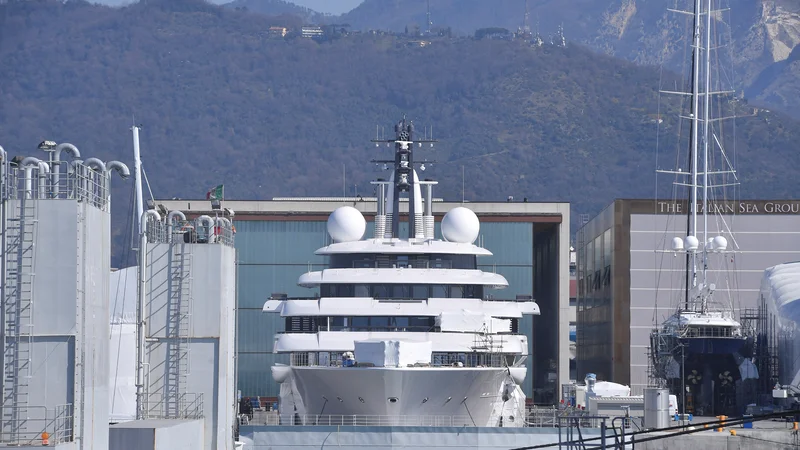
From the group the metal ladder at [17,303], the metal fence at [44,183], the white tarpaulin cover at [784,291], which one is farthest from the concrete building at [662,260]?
the metal ladder at [17,303]

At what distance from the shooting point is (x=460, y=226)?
5650 centimetres

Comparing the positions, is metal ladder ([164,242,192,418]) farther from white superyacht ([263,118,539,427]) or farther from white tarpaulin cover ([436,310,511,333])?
white tarpaulin cover ([436,310,511,333])

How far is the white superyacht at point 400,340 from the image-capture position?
1794 inches

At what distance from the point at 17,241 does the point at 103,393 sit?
123 inches

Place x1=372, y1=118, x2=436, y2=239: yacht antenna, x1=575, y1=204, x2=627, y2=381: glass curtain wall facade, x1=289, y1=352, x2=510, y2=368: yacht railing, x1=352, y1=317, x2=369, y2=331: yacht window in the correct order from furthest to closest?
x1=575, y1=204, x2=627, y2=381: glass curtain wall facade → x1=372, y1=118, x2=436, y2=239: yacht antenna → x1=352, y1=317, x2=369, y2=331: yacht window → x1=289, y1=352, x2=510, y2=368: yacht railing

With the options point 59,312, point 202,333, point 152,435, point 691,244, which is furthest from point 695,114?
point 59,312

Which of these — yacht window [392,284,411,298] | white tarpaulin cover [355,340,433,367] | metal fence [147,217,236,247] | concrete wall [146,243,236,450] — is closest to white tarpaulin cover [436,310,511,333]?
yacht window [392,284,411,298]

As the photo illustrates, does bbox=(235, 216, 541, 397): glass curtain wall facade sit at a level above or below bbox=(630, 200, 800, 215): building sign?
below

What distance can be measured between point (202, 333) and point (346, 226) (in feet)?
65.9

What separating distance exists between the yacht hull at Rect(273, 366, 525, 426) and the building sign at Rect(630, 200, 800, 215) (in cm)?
2369

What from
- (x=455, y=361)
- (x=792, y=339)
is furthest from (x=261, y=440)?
(x=792, y=339)

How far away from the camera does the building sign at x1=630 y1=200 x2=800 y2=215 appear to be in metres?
71.1

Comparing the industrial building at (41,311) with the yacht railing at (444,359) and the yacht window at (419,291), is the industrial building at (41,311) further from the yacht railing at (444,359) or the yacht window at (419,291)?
the yacht window at (419,291)

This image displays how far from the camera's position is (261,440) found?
43.9 meters
